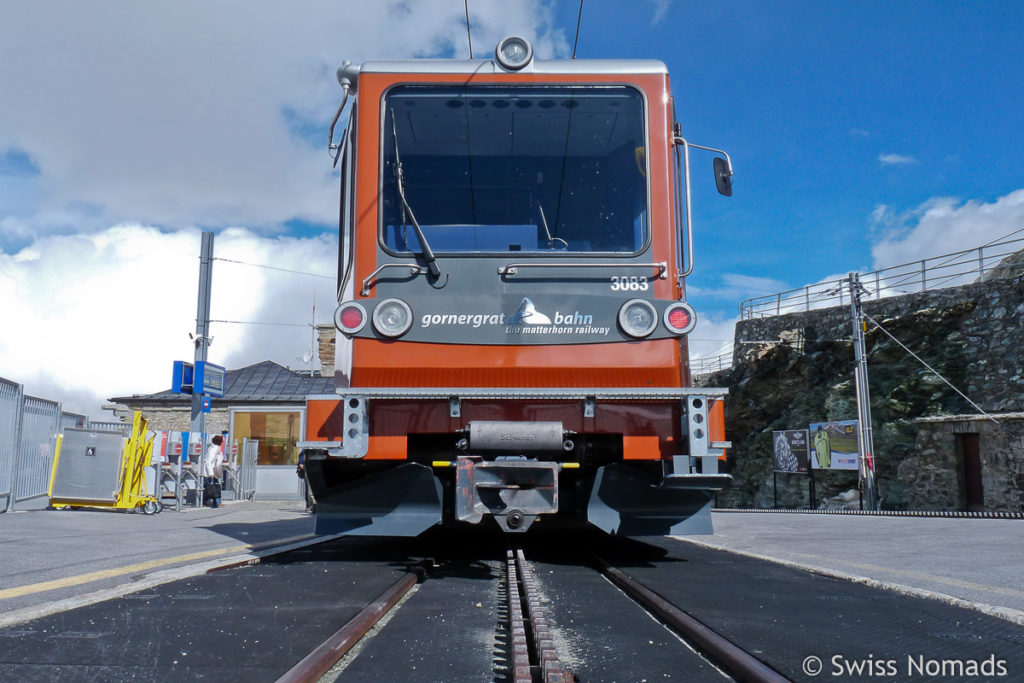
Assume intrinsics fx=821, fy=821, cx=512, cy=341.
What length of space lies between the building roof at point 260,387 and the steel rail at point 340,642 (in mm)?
22166

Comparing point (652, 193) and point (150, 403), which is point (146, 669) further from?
point (150, 403)

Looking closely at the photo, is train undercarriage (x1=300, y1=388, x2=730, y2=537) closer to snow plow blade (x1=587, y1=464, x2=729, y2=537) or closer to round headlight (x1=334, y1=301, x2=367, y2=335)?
snow plow blade (x1=587, y1=464, x2=729, y2=537)

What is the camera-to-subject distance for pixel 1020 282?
2312cm

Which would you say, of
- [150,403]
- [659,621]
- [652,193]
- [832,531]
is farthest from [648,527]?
[150,403]

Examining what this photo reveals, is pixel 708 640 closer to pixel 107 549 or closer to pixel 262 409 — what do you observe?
pixel 107 549

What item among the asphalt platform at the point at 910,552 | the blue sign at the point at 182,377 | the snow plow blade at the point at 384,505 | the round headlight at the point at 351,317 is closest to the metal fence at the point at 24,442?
the blue sign at the point at 182,377

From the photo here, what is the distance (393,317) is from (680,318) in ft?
6.26

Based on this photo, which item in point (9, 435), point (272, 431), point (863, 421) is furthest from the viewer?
point (272, 431)

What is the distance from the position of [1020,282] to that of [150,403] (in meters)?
27.1

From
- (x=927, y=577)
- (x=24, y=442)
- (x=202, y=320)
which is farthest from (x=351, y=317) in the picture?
(x=202, y=320)

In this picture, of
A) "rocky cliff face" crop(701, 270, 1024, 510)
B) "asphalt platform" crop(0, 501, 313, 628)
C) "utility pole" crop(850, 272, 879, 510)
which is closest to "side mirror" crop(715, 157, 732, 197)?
"asphalt platform" crop(0, 501, 313, 628)

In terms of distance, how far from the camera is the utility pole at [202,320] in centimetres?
1593

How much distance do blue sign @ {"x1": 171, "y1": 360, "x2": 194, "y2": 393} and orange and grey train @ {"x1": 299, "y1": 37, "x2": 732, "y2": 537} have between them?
34.4 ft

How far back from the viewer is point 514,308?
5.48m
